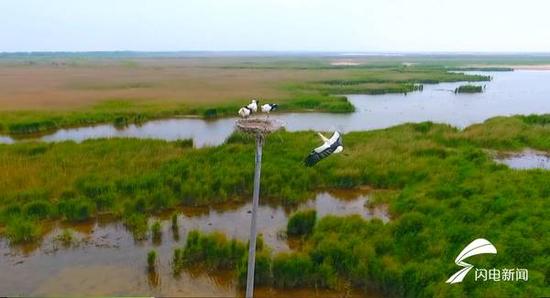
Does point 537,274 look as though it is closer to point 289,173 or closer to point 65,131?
point 289,173

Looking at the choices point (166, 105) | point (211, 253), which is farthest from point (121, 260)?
point (166, 105)

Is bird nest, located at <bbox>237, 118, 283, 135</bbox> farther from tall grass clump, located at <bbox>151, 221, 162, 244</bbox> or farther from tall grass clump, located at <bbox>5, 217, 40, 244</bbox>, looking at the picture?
tall grass clump, located at <bbox>5, 217, 40, 244</bbox>

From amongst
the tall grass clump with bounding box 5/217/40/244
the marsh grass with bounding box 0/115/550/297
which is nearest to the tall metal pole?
the marsh grass with bounding box 0/115/550/297

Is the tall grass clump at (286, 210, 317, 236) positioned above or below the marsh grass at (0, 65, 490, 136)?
below

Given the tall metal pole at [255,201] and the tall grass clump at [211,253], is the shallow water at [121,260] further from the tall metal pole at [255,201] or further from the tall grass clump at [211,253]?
the tall metal pole at [255,201]

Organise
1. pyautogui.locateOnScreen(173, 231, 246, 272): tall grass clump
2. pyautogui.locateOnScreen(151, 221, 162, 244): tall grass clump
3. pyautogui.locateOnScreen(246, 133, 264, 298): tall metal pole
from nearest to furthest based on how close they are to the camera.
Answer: pyautogui.locateOnScreen(246, 133, 264, 298): tall metal pole
pyautogui.locateOnScreen(173, 231, 246, 272): tall grass clump
pyautogui.locateOnScreen(151, 221, 162, 244): tall grass clump

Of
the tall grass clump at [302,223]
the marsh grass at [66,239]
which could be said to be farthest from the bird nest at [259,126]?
the marsh grass at [66,239]
